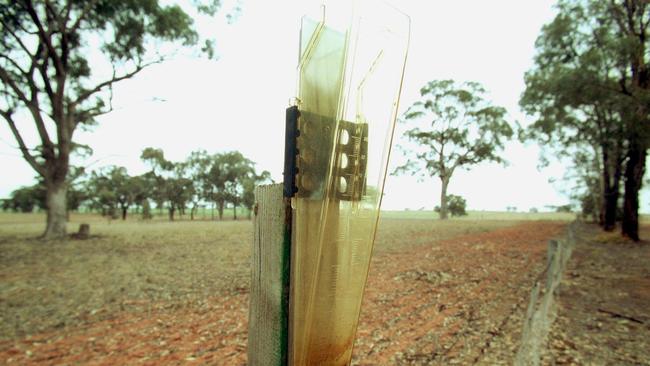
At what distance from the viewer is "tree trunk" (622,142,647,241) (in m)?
14.3

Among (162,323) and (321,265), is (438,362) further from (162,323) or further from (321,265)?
(162,323)

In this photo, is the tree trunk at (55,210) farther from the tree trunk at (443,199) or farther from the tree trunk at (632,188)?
the tree trunk at (443,199)

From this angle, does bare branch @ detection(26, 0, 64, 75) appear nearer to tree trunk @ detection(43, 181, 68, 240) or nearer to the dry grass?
tree trunk @ detection(43, 181, 68, 240)

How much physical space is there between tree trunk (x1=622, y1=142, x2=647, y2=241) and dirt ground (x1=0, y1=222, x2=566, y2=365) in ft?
37.0

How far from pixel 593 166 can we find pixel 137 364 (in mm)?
34628

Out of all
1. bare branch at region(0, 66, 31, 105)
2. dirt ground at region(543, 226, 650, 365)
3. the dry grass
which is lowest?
the dry grass

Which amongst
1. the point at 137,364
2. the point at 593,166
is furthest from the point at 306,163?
the point at 593,166

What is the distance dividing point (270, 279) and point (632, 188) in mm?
18797

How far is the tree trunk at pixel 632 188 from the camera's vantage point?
14.3 meters

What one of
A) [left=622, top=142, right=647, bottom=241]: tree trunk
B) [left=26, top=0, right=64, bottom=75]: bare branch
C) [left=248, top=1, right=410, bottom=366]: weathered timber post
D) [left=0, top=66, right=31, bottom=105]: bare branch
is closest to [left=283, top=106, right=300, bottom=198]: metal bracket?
[left=248, top=1, right=410, bottom=366]: weathered timber post

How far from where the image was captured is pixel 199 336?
447 centimetres

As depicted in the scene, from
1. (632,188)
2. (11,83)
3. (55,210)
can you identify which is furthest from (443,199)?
(11,83)

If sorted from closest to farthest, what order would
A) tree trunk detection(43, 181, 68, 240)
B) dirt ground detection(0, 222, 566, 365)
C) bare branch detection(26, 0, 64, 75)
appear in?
dirt ground detection(0, 222, 566, 365) < bare branch detection(26, 0, 64, 75) < tree trunk detection(43, 181, 68, 240)

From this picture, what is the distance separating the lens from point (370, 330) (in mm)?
4445
